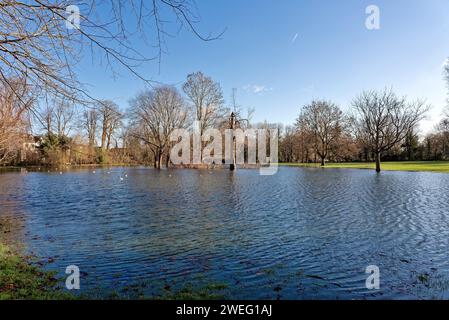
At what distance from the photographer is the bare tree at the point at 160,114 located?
1868 inches

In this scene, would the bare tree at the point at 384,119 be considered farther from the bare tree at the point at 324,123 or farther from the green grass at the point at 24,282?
the green grass at the point at 24,282

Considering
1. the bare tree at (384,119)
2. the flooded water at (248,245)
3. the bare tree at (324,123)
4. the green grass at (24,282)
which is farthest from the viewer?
the bare tree at (324,123)

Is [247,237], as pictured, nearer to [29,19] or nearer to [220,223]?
[220,223]

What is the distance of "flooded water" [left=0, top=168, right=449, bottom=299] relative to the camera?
16.0 feet

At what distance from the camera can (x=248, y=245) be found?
279 inches

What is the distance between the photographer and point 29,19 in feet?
11.2

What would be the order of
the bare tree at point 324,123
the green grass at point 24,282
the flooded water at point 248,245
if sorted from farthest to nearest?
the bare tree at point 324,123 → the flooded water at point 248,245 → the green grass at point 24,282

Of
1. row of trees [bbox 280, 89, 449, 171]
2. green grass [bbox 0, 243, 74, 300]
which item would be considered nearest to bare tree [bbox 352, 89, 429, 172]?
row of trees [bbox 280, 89, 449, 171]

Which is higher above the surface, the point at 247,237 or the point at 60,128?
the point at 60,128

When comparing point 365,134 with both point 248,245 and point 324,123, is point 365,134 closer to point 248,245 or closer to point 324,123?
point 324,123

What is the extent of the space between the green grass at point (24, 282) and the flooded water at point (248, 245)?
0.34 m

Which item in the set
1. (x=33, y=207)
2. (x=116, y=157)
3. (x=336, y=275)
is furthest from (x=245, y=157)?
(x=336, y=275)

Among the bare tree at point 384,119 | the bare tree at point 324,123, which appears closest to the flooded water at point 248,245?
the bare tree at point 384,119
